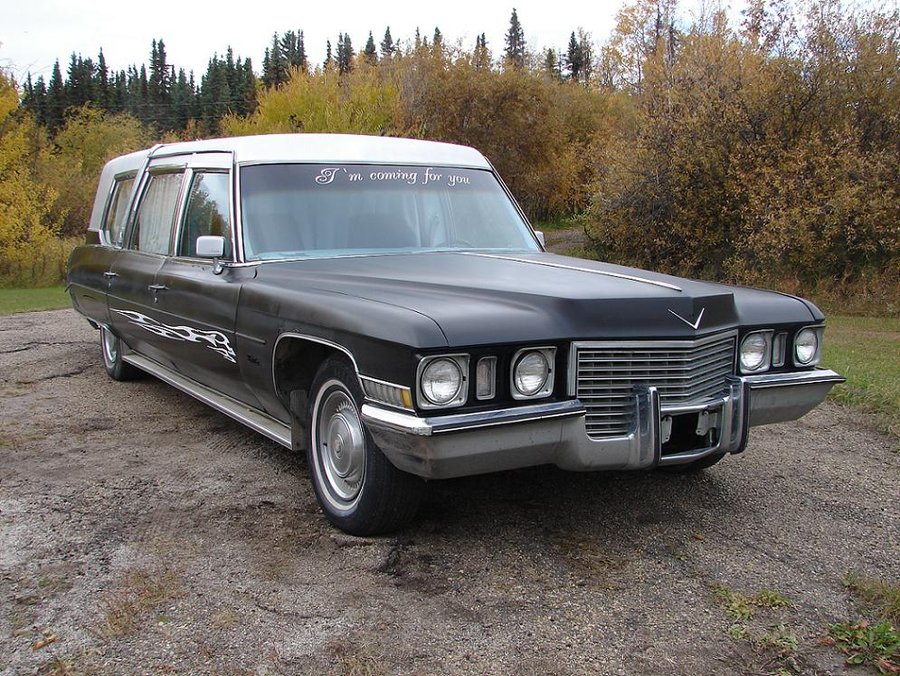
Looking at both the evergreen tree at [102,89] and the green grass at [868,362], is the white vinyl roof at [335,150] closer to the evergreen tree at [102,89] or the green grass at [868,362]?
the green grass at [868,362]

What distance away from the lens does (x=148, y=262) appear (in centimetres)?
573

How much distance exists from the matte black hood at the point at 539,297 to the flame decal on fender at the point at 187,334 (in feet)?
1.60

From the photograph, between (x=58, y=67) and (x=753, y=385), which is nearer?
(x=753, y=385)

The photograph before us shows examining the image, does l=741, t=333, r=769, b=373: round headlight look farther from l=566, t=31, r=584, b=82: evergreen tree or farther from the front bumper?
l=566, t=31, r=584, b=82: evergreen tree

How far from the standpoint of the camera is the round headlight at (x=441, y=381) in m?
3.22

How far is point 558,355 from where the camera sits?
11.2ft

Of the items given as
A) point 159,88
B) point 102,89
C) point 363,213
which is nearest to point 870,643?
point 363,213

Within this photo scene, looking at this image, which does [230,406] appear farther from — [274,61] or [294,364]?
[274,61]

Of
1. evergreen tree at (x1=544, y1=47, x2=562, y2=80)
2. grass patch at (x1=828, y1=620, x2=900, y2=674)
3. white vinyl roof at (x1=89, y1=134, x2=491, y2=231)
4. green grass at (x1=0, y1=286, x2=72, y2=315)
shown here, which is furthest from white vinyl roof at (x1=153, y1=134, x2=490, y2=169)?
evergreen tree at (x1=544, y1=47, x2=562, y2=80)

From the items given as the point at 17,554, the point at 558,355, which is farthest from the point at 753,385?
the point at 17,554

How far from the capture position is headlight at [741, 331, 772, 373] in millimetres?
4047

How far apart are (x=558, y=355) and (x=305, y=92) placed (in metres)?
32.0

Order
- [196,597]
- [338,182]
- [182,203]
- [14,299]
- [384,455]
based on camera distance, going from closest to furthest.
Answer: [196,597], [384,455], [338,182], [182,203], [14,299]

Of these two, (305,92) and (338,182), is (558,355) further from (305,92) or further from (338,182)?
(305,92)
